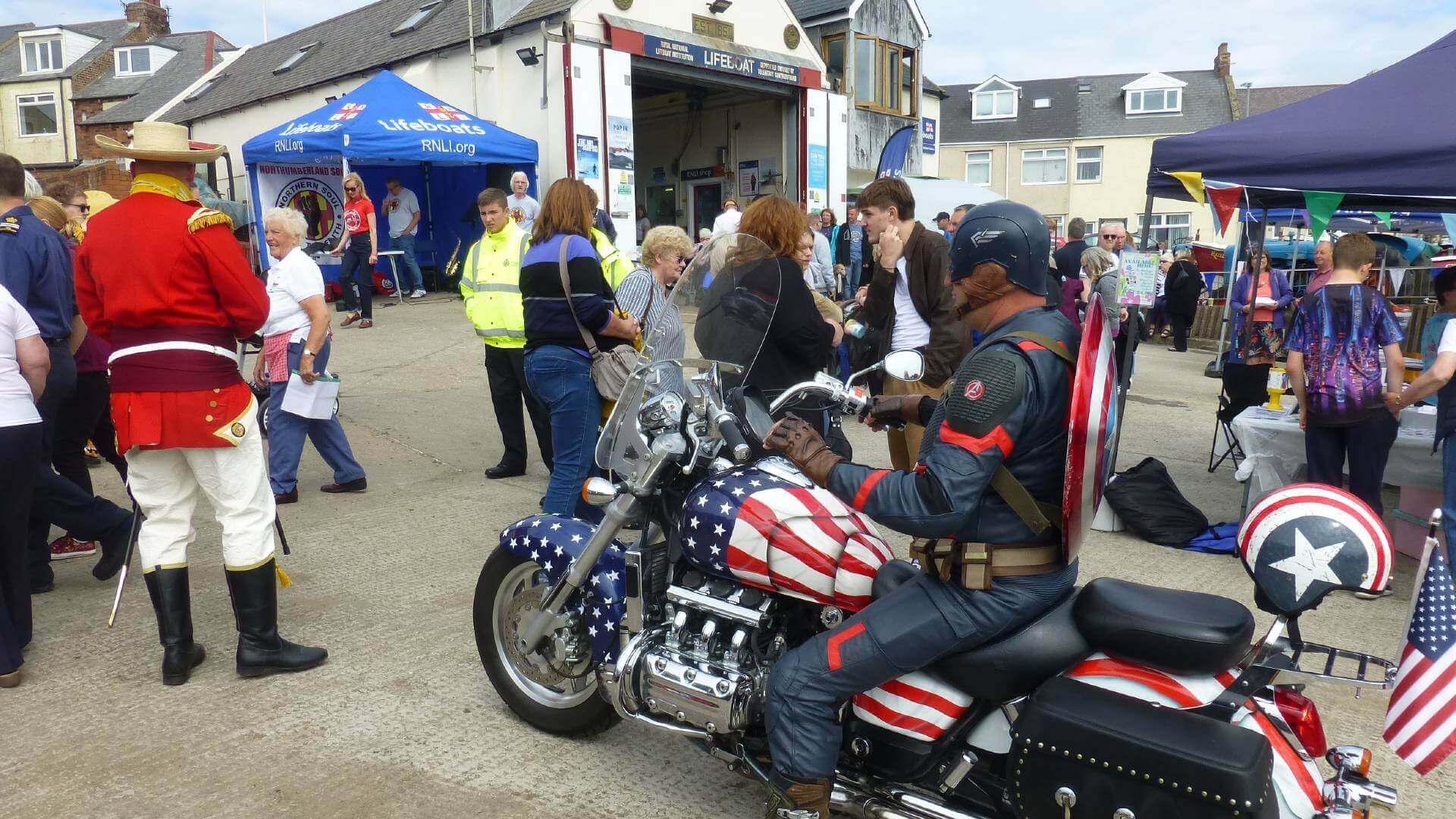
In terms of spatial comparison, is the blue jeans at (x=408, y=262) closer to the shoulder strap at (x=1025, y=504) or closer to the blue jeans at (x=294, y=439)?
the blue jeans at (x=294, y=439)

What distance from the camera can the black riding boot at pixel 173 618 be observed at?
11.6 ft

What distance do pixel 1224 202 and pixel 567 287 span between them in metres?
Answer: 5.22

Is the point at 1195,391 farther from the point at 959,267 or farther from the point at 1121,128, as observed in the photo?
the point at 1121,128

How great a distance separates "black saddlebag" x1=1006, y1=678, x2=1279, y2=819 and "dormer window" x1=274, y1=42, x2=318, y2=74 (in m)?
23.1

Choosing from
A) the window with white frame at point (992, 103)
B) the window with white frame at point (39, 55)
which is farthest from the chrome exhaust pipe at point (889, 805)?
the window with white frame at point (39, 55)

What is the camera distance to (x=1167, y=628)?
203cm

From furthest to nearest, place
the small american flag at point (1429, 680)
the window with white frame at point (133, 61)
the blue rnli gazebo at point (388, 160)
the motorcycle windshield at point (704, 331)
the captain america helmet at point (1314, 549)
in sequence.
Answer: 1. the window with white frame at point (133, 61)
2. the blue rnli gazebo at point (388, 160)
3. the motorcycle windshield at point (704, 331)
4. the small american flag at point (1429, 680)
5. the captain america helmet at point (1314, 549)

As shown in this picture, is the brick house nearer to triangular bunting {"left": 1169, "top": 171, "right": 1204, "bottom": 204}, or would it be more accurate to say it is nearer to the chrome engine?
triangular bunting {"left": 1169, "top": 171, "right": 1204, "bottom": 204}

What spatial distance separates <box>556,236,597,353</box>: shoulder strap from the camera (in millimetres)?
4695

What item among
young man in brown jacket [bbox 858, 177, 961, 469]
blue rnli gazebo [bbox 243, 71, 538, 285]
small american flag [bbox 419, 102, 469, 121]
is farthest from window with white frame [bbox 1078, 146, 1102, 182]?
young man in brown jacket [bbox 858, 177, 961, 469]

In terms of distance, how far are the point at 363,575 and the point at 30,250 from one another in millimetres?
1998

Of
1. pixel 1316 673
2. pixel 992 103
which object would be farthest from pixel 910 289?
pixel 992 103

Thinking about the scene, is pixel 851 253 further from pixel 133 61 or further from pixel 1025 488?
pixel 133 61

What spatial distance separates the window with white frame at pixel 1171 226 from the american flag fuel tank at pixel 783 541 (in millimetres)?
41503
